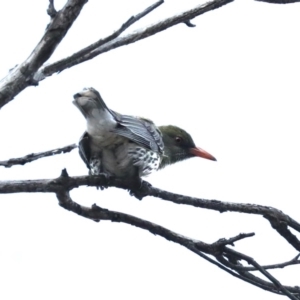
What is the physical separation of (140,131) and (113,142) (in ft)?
0.83

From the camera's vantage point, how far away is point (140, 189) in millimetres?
3797

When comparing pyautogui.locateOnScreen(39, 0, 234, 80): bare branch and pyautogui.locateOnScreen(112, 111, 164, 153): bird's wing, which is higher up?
pyautogui.locateOnScreen(112, 111, 164, 153): bird's wing

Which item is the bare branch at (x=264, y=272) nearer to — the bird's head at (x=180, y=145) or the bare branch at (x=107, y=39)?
the bare branch at (x=107, y=39)

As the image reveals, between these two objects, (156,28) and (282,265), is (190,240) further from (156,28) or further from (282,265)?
(156,28)

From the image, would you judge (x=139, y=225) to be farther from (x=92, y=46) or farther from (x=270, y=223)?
(x=92, y=46)

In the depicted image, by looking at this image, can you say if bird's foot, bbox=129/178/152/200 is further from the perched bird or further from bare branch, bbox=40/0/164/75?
bare branch, bbox=40/0/164/75

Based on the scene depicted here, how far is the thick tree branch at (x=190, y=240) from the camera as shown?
309cm

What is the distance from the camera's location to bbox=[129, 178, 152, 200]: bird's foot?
3.74m

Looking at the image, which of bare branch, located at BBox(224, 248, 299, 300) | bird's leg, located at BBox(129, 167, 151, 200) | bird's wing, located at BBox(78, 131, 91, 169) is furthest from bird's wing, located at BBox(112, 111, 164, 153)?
bare branch, located at BBox(224, 248, 299, 300)

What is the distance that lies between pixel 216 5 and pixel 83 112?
133 cm

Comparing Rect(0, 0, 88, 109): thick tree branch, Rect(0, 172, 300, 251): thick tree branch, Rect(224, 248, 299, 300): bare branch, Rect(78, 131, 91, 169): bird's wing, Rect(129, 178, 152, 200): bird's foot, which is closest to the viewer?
Rect(0, 0, 88, 109): thick tree branch

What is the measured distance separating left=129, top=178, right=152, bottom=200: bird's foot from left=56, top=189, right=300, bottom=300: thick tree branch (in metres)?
0.45

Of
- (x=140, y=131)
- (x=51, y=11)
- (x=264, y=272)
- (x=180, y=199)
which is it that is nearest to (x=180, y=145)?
(x=140, y=131)

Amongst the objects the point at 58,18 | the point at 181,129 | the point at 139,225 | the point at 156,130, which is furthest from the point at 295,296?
the point at 181,129
